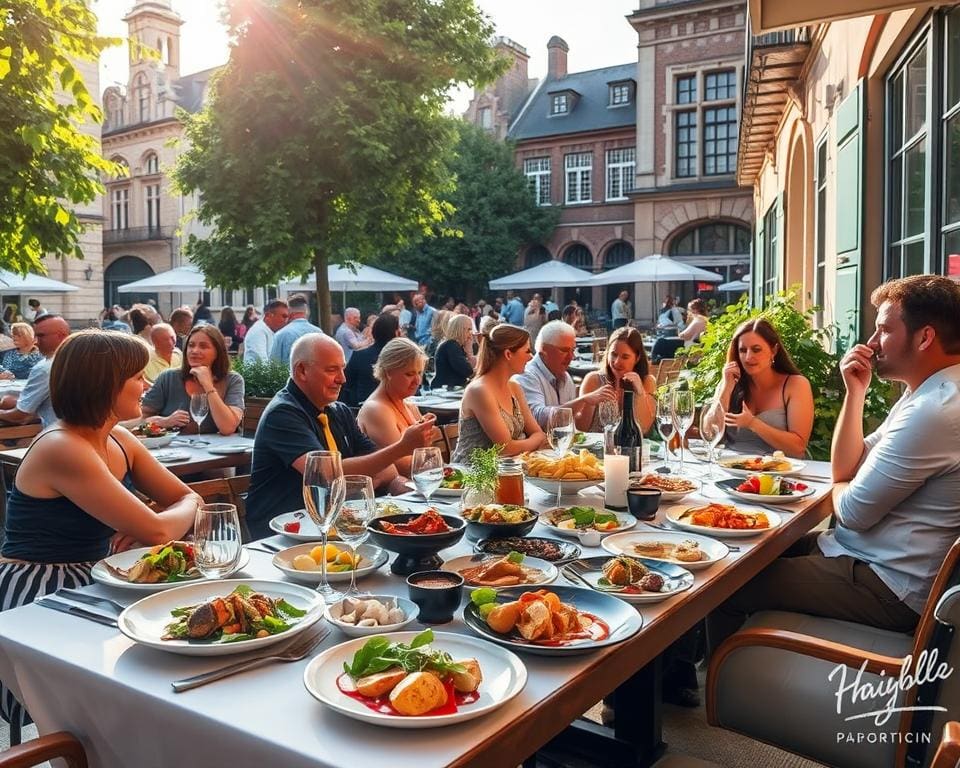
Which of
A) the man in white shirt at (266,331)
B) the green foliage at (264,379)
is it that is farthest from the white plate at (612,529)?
the man in white shirt at (266,331)

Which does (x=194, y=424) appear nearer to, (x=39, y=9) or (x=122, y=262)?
(x=39, y=9)

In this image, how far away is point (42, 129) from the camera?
691 cm

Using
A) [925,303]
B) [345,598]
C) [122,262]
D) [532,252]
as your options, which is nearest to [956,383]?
[925,303]

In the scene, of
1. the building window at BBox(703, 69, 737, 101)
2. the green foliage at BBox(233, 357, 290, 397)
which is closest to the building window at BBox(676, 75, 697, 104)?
the building window at BBox(703, 69, 737, 101)

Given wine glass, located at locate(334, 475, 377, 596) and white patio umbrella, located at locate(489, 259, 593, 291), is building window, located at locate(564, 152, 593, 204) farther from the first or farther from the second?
wine glass, located at locate(334, 475, 377, 596)

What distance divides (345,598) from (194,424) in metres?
3.84

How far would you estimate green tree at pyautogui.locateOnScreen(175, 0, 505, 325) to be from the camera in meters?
10.1

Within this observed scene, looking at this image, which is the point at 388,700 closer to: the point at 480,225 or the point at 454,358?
the point at 454,358

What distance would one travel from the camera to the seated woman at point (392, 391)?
4.14 meters

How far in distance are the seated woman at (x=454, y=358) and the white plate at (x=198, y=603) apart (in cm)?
646

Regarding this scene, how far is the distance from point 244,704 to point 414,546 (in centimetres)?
75

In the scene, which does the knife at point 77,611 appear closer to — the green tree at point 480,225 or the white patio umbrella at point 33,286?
the white patio umbrella at point 33,286

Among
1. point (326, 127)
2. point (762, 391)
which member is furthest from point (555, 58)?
point (762, 391)

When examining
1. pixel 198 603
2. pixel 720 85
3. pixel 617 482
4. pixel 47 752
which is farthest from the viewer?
pixel 720 85
